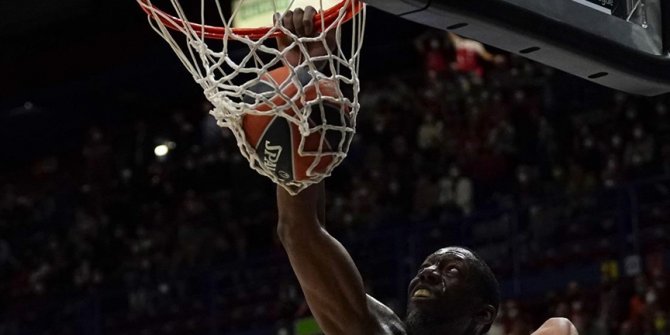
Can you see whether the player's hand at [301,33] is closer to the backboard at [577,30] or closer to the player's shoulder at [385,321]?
the backboard at [577,30]

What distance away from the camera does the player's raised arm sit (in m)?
3.12

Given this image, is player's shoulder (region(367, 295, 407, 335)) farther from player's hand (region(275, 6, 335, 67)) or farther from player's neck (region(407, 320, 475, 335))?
player's hand (region(275, 6, 335, 67))

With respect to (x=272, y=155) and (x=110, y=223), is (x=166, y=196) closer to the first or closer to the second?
(x=110, y=223)

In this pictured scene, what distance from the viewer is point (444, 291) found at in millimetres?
3219

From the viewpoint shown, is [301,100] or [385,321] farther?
[385,321]

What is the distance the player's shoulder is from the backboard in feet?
2.42

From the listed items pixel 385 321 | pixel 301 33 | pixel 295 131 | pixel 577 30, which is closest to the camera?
pixel 577 30

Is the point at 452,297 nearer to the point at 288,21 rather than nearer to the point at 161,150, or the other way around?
the point at 288,21

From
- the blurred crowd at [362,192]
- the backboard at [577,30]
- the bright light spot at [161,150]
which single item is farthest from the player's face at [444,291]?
the bright light spot at [161,150]

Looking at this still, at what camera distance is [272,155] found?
303 cm

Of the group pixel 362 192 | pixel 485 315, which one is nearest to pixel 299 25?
pixel 485 315

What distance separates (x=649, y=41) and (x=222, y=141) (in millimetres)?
10292

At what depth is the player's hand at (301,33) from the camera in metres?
3.10

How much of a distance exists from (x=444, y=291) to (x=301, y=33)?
693 mm
